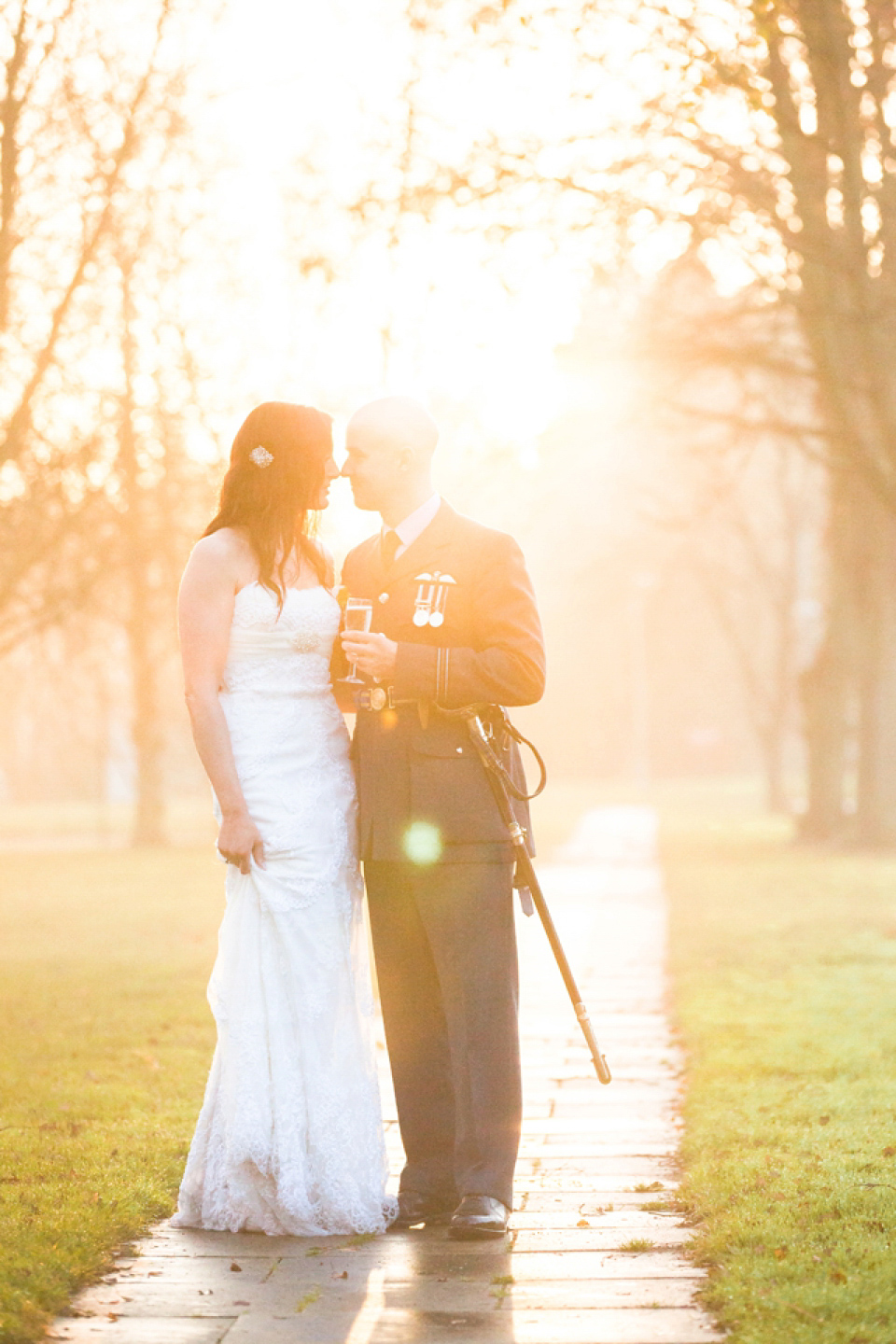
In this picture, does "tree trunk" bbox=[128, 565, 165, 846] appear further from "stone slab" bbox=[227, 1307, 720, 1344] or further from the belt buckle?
"stone slab" bbox=[227, 1307, 720, 1344]

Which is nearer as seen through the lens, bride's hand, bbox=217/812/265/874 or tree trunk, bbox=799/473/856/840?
bride's hand, bbox=217/812/265/874

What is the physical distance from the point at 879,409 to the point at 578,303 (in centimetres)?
329

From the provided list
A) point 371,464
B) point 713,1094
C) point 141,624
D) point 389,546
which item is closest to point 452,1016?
point 389,546

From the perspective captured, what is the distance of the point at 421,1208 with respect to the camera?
4.77 metres

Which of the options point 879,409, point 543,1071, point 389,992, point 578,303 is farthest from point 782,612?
point 389,992

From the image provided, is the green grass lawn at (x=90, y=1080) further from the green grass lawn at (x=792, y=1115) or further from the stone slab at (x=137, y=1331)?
the green grass lawn at (x=792, y=1115)

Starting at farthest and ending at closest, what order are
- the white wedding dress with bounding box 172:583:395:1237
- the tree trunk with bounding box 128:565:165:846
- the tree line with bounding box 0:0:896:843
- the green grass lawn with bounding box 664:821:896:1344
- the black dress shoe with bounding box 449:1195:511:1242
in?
the tree trunk with bounding box 128:565:165:846 → the tree line with bounding box 0:0:896:843 → the white wedding dress with bounding box 172:583:395:1237 → the black dress shoe with bounding box 449:1195:511:1242 → the green grass lawn with bounding box 664:821:896:1344

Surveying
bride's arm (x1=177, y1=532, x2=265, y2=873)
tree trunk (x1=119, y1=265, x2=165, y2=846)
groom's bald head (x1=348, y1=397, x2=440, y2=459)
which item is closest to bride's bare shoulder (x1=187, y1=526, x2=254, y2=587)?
bride's arm (x1=177, y1=532, x2=265, y2=873)

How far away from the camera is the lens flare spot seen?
4.71 meters

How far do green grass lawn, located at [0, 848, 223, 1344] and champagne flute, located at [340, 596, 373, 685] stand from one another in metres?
1.52

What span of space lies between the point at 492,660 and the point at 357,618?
40 centimetres

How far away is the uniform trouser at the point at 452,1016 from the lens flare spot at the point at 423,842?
0.14 feet

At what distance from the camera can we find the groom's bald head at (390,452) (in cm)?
474

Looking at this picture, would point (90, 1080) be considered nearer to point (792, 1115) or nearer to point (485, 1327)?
point (792, 1115)
